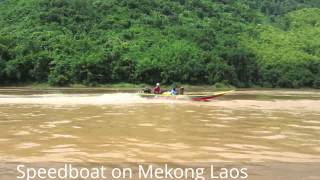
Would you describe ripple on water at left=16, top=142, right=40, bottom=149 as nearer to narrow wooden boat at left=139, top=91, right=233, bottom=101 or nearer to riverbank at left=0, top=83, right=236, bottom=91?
narrow wooden boat at left=139, top=91, right=233, bottom=101

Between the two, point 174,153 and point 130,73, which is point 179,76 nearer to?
point 130,73

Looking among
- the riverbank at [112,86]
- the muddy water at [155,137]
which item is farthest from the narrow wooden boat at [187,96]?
the riverbank at [112,86]

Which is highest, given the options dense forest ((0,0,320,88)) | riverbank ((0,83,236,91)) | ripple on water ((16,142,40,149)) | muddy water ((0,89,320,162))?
dense forest ((0,0,320,88))

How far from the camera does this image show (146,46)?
65125 mm

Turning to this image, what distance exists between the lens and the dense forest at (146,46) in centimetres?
5631

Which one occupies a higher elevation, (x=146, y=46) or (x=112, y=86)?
(x=146, y=46)

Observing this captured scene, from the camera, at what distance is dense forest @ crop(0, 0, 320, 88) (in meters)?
56.3

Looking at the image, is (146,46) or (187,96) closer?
(187,96)

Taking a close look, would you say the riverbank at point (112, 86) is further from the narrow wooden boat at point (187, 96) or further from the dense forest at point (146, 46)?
the narrow wooden boat at point (187, 96)

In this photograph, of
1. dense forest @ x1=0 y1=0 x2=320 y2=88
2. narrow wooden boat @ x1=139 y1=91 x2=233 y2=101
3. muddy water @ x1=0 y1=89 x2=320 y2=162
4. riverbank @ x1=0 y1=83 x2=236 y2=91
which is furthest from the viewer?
dense forest @ x1=0 y1=0 x2=320 y2=88

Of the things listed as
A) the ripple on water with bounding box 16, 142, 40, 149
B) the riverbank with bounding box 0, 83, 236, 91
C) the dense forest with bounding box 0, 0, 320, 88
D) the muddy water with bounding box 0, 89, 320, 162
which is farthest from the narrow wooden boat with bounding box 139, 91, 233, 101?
the dense forest with bounding box 0, 0, 320, 88

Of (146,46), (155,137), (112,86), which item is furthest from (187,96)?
(146,46)

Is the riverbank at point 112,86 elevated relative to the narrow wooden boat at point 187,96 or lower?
lower

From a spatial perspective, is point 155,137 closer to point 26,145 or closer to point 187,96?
point 26,145
